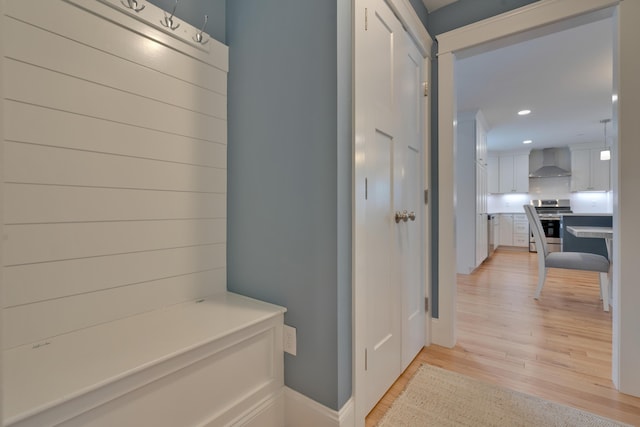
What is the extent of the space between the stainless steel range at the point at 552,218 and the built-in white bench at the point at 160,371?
6.33 metres

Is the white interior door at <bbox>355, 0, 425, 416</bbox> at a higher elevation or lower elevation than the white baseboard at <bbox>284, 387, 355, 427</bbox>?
higher

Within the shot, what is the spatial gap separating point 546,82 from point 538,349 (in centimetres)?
315

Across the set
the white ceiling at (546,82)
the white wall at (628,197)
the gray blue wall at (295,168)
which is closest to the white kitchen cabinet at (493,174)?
the white ceiling at (546,82)

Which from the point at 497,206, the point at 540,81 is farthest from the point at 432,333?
the point at 497,206

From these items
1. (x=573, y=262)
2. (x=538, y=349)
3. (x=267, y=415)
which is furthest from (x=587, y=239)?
(x=267, y=415)

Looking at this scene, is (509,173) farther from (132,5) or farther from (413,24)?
(132,5)

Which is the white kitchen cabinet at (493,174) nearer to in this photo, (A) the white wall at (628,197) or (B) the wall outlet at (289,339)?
(A) the white wall at (628,197)

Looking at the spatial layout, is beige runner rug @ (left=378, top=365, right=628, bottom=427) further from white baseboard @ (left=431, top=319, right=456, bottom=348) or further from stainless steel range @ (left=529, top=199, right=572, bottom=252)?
stainless steel range @ (left=529, top=199, right=572, bottom=252)

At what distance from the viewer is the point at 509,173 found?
23.9 feet

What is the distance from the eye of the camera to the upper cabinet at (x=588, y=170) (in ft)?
20.8

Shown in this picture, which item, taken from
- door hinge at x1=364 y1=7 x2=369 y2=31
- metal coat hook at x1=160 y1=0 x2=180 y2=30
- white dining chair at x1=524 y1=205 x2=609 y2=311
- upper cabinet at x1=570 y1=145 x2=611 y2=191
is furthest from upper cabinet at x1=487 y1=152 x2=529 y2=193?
metal coat hook at x1=160 y1=0 x2=180 y2=30

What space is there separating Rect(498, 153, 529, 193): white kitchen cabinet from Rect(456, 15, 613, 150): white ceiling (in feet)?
5.24

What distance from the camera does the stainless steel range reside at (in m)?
6.05

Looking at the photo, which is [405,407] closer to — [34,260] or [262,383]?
[262,383]
